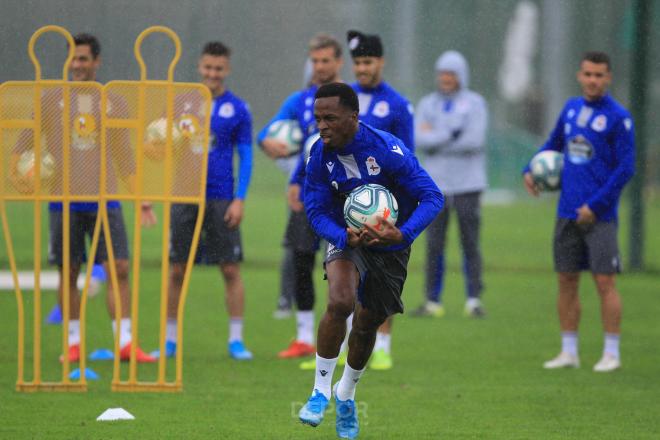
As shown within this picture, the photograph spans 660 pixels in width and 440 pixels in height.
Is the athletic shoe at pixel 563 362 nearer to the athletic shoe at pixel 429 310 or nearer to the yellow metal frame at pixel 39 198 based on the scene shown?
the athletic shoe at pixel 429 310

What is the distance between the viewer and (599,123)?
27.3 ft

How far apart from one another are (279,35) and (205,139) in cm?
774

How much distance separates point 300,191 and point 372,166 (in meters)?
2.59

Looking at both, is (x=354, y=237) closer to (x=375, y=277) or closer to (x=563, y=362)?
(x=375, y=277)

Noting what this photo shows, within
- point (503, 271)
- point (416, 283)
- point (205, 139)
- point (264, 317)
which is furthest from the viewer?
point (503, 271)

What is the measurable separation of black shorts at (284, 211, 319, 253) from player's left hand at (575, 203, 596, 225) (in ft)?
6.24

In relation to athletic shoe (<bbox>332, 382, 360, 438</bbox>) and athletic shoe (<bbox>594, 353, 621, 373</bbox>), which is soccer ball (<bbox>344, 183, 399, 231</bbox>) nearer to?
athletic shoe (<bbox>332, 382, 360, 438</bbox>)

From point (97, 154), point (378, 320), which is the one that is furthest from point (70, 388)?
point (378, 320)

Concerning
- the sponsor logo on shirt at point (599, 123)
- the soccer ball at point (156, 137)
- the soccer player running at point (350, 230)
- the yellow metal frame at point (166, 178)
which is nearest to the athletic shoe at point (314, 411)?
the soccer player running at point (350, 230)

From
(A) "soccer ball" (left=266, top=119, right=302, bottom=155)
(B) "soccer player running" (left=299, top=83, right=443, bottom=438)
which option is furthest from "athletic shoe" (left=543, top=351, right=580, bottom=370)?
(B) "soccer player running" (left=299, top=83, right=443, bottom=438)

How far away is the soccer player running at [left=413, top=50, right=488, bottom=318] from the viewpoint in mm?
11469

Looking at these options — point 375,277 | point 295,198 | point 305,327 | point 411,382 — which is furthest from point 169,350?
point 375,277

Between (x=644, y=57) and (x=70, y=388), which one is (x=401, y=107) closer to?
(x=70, y=388)

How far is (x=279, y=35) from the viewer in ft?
47.9
